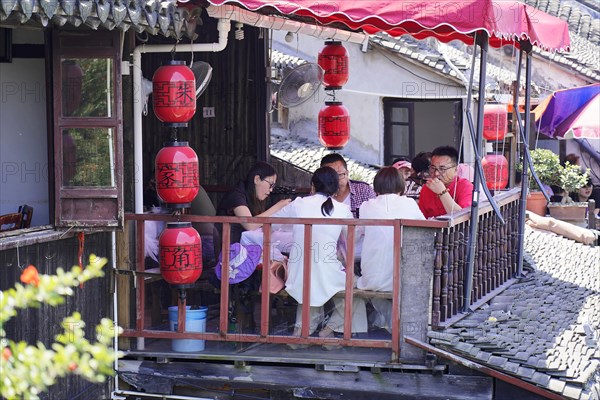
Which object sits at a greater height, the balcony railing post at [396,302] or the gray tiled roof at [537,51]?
the gray tiled roof at [537,51]

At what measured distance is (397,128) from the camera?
21969mm

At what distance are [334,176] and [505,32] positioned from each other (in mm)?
1750

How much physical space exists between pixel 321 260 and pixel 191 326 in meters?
1.16

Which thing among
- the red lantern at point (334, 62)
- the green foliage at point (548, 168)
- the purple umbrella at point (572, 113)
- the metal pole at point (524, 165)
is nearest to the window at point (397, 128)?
the purple umbrella at point (572, 113)

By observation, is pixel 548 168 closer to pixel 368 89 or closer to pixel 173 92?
pixel 368 89

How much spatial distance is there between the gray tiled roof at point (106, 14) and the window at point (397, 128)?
13742 mm

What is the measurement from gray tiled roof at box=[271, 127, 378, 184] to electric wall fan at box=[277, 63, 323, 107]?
449 centimetres

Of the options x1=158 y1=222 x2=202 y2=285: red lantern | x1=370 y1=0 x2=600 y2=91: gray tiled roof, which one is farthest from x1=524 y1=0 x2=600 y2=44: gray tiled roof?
x1=158 y1=222 x2=202 y2=285: red lantern

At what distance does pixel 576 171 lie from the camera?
18656 millimetres

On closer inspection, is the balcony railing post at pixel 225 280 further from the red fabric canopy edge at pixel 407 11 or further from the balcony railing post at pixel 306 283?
the red fabric canopy edge at pixel 407 11

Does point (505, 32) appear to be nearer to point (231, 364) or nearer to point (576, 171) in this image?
point (231, 364)

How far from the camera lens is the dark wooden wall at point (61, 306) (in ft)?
22.9

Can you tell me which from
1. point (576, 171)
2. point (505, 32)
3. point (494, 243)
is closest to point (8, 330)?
point (505, 32)

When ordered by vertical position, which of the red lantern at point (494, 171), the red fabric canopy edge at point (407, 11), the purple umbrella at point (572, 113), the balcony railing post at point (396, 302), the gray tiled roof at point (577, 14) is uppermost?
the gray tiled roof at point (577, 14)
